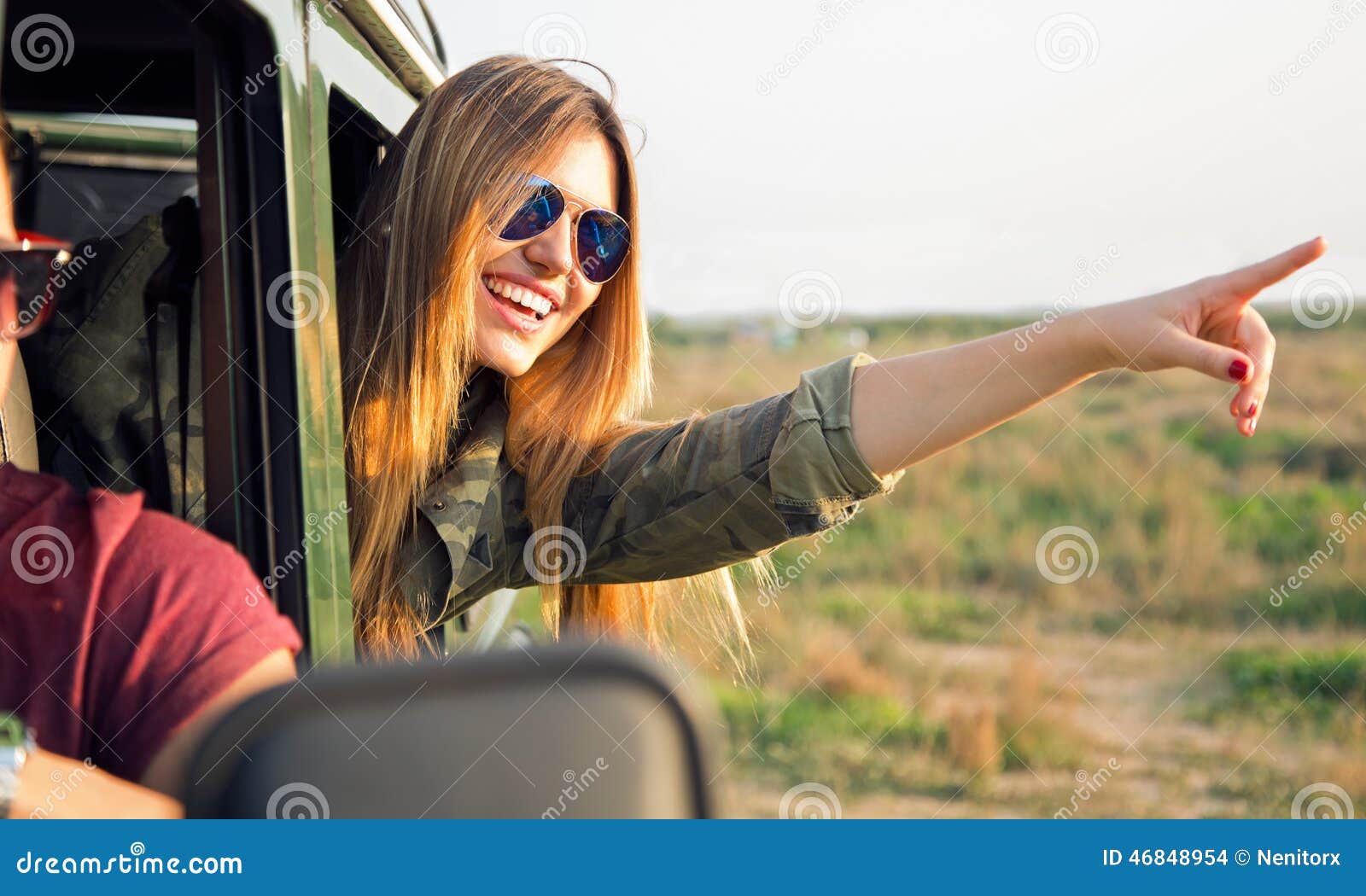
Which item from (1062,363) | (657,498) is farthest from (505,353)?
(1062,363)

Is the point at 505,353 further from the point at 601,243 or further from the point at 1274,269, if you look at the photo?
the point at 1274,269

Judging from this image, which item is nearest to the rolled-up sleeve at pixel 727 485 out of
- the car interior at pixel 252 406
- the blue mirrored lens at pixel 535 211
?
the blue mirrored lens at pixel 535 211

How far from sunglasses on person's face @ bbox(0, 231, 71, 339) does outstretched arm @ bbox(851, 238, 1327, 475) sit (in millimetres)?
1030

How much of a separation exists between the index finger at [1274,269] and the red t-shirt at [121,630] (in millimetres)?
1105

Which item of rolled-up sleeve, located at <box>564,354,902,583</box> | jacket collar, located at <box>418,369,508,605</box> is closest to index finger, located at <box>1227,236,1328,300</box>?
rolled-up sleeve, located at <box>564,354,902,583</box>

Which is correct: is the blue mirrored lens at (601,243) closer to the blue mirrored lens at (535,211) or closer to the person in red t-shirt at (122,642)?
the blue mirrored lens at (535,211)

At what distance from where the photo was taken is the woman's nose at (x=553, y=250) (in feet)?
6.42

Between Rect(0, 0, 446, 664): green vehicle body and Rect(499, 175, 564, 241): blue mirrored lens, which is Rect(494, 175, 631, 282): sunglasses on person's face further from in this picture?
Rect(0, 0, 446, 664): green vehicle body

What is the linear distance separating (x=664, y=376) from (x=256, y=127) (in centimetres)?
123

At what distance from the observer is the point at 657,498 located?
2.02m

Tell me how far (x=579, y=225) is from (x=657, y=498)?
0.43 m

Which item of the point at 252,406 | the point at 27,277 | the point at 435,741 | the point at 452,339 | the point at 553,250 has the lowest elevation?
the point at 435,741

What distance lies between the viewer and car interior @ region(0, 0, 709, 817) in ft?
2.44

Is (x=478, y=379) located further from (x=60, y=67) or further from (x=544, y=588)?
(x=60, y=67)
